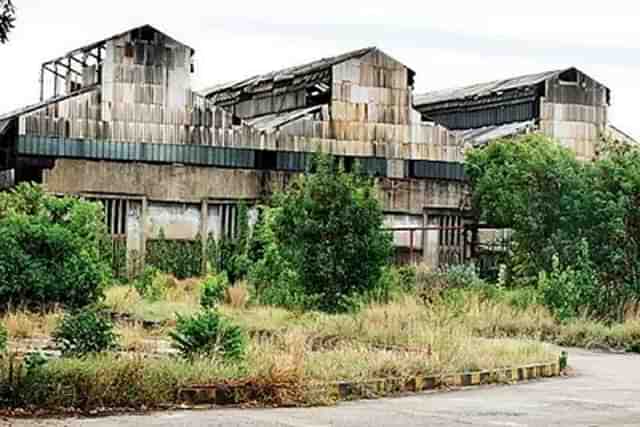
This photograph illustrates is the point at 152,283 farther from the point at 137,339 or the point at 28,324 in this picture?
the point at 137,339

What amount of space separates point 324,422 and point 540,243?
21.8 meters

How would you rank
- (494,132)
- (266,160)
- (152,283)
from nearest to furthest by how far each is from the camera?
(152,283) → (266,160) → (494,132)

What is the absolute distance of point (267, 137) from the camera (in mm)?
44781

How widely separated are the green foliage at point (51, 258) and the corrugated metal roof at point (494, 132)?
24.0m

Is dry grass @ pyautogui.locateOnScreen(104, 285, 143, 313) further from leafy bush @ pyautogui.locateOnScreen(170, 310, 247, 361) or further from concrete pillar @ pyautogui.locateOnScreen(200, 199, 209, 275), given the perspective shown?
leafy bush @ pyautogui.locateOnScreen(170, 310, 247, 361)

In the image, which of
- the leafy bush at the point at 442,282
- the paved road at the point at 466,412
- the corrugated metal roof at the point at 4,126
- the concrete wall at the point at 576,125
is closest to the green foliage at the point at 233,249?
the corrugated metal roof at the point at 4,126

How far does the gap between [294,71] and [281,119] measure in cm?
356

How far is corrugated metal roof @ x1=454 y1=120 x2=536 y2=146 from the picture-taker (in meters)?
53.0

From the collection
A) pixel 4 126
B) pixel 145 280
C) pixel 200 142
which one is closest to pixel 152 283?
pixel 145 280

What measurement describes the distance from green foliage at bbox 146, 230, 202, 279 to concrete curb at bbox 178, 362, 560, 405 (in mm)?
23564

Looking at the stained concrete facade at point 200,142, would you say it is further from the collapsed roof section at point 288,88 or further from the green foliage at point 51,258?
the green foliage at point 51,258

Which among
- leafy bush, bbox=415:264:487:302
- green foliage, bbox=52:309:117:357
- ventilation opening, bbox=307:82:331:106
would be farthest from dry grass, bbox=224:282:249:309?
green foliage, bbox=52:309:117:357

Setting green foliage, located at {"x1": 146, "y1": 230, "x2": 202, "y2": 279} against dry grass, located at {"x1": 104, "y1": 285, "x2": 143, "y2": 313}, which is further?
green foliage, located at {"x1": 146, "y1": 230, "x2": 202, "y2": 279}

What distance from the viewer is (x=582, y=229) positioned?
106 ft
